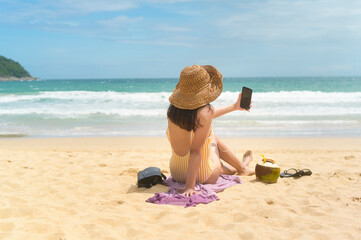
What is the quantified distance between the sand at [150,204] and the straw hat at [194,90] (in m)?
1.14

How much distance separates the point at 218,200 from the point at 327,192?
4.60 ft

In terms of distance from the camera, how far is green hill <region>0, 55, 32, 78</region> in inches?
3415

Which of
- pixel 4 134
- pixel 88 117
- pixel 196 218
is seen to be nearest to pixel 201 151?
pixel 196 218

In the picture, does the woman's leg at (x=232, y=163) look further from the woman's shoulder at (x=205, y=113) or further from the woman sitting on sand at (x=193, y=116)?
the woman's shoulder at (x=205, y=113)

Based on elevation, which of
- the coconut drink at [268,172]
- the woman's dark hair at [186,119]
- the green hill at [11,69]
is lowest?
the coconut drink at [268,172]

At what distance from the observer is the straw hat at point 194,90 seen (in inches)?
142

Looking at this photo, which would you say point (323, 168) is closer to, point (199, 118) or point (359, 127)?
point (199, 118)

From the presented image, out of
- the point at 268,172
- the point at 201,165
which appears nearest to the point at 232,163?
the point at 268,172

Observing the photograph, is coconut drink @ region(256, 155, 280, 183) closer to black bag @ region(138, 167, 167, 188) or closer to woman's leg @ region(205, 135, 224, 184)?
woman's leg @ region(205, 135, 224, 184)

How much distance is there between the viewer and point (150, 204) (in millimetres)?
3703

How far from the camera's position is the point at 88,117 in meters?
13.1

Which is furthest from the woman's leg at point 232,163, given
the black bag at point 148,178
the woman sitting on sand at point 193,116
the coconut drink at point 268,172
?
the black bag at point 148,178

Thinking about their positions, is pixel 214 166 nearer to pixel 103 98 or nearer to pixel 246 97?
pixel 246 97

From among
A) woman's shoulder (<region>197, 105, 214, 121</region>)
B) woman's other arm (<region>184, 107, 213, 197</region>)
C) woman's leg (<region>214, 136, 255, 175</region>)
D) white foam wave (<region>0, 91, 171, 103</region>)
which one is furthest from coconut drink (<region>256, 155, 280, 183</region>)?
white foam wave (<region>0, 91, 171, 103</region>)
